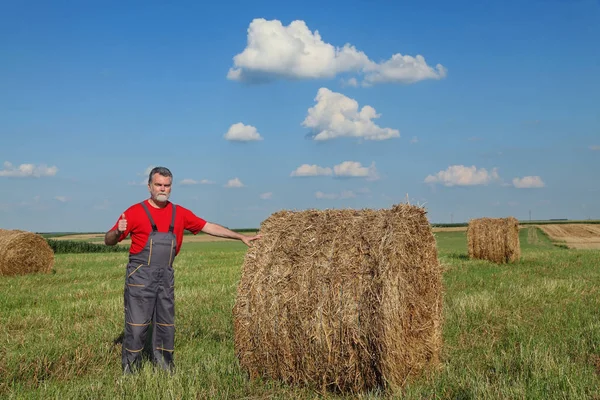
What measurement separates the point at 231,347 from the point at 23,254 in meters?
14.9

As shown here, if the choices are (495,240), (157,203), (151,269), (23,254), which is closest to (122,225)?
(157,203)

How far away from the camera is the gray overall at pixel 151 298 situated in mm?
6789

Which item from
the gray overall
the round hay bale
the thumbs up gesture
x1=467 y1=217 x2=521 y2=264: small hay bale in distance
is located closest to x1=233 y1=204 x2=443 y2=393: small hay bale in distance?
the gray overall

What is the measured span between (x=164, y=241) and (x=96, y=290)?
28.8 ft

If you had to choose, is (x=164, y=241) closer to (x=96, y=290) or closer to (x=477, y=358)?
(x=477, y=358)

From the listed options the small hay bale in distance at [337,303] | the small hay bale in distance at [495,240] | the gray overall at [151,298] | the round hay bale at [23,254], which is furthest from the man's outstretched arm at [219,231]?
the small hay bale in distance at [495,240]

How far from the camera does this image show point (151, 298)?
687cm

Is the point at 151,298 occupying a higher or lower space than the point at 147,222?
lower

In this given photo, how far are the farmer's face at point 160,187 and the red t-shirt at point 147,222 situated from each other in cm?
20

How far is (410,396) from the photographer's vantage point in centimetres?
578

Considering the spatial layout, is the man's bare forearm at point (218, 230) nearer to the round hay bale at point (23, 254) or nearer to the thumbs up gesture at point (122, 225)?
the thumbs up gesture at point (122, 225)

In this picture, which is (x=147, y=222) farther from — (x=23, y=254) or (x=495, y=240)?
(x=495, y=240)

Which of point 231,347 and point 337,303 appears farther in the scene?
point 231,347

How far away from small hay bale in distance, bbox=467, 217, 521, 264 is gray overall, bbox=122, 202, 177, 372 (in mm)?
17091
